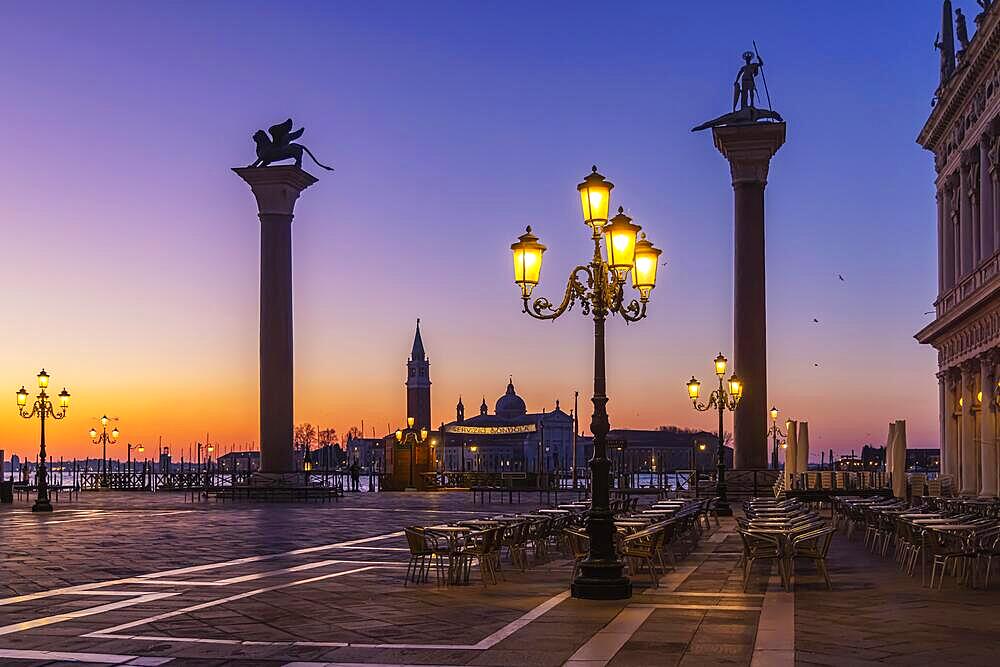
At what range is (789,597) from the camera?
1224 centimetres

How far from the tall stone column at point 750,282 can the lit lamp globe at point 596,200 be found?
2343cm

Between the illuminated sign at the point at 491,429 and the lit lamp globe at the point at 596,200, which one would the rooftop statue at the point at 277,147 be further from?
the illuminated sign at the point at 491,429

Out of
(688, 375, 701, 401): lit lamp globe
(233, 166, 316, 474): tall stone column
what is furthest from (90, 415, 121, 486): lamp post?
(688, 375, 701, 401): lit lamp globe

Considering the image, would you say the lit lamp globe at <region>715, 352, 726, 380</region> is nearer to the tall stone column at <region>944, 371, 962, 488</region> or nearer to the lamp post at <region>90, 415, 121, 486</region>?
the tall stone column at <region>944, 371, 962, 488</region>

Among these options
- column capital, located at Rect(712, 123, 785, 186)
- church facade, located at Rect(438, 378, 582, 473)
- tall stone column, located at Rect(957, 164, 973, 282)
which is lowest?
church facade, located at Rect(438, 378, 582, 473)

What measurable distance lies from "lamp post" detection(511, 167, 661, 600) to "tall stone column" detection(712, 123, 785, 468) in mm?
22856

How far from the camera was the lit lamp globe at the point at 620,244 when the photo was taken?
12.4 m

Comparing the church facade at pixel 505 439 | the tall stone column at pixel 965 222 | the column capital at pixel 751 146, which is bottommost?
the church facade at pixel 505 439

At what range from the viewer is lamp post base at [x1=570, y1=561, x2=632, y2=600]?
39.5 ft

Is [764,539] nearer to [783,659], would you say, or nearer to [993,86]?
[783,659]

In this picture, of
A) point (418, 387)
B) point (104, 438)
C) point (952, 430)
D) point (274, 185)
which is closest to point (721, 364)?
point (952, 430)

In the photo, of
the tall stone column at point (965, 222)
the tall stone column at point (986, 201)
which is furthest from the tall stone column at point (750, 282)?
the tall stone column at point (965, 222)

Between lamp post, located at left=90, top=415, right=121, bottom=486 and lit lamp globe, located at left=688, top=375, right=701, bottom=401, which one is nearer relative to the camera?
lit lamp globe, located at left=688, top=375, right=701, bottom=401

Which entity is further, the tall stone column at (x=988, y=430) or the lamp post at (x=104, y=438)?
the lamp post at (x=104, y=438)
